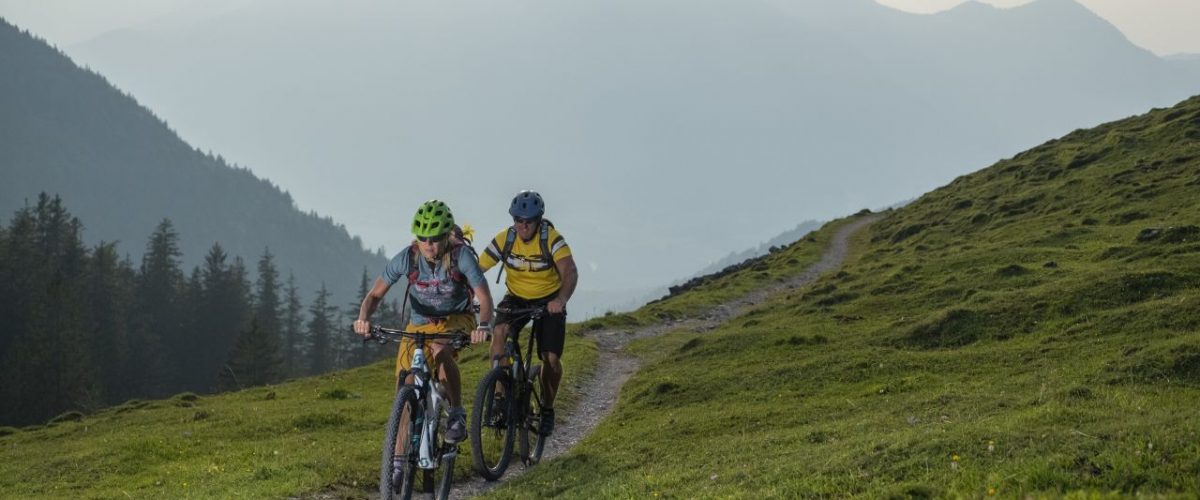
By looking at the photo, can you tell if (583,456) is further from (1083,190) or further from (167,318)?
(167,318)

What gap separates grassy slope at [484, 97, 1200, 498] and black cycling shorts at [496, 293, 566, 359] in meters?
1.93

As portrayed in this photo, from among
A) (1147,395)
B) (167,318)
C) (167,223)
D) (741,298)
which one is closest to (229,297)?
(167,318)

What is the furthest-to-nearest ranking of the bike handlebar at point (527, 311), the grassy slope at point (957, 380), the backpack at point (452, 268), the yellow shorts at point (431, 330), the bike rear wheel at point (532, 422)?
1. the bike rear wheel at point (532, 422)
2. the bike handlebar at point (527, 311)
3. the backpack at point (452, 268)
4. the yellow shorts at point (431, 330)
5. the grassy slope at point (957, 380)

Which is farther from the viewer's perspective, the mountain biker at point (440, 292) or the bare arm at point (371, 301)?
the bare arm at point (371, 301)

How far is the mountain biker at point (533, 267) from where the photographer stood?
12.9 meters

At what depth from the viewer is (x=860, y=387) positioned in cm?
1964

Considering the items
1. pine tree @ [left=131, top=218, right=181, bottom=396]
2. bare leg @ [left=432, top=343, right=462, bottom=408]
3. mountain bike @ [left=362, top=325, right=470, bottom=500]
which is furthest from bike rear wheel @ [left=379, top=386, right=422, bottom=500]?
pine tree @ [left=131, top=218, right=181, bottom=396]

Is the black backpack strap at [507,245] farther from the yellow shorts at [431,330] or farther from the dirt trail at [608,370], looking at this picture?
the dirt trail at [608,370]

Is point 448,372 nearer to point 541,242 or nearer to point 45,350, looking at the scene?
point 541,242

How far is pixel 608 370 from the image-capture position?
29.2 m

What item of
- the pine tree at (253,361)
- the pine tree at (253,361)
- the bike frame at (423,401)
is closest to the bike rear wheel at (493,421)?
the bike frame at (423,401)

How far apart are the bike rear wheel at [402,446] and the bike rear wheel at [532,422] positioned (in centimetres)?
333

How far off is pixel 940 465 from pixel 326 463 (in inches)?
407

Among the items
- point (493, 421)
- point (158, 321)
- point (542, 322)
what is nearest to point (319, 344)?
point (158, 321)
